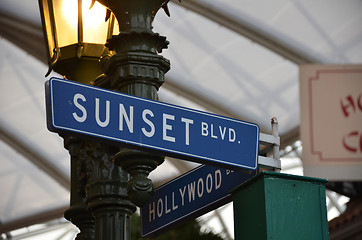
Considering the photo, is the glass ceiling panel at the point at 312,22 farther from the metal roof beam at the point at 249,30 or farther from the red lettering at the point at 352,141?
the red lettering at the point at 352,141

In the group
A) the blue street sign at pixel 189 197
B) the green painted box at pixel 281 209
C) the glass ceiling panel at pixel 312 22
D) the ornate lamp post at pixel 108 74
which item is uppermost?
the glass ceiling panel at pixel 312 22

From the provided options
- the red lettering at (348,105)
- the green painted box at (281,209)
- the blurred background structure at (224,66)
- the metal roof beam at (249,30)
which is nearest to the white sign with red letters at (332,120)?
the red lettering at (348,105)

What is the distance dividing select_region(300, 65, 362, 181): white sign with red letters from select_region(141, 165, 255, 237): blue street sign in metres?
8.50

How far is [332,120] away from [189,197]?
406 inches

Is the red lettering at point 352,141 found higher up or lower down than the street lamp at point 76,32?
higher up

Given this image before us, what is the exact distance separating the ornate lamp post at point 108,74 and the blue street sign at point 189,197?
18 centimetres

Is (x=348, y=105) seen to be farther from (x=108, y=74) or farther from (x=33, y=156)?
(x=33, y=156)

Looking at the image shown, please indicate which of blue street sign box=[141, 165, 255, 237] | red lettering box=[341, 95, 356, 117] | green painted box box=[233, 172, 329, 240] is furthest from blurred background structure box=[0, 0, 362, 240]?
green painted box box=[233, 172, 329, 240]

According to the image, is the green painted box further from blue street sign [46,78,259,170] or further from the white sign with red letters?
the white sign with red letters

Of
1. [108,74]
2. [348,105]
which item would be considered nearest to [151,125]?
[108,74]

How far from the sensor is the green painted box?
4.07 metres

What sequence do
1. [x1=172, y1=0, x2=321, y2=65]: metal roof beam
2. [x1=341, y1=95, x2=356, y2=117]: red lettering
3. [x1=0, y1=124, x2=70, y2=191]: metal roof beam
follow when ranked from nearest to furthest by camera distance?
[x1=341, y1=95, x2=356, y2=117]: red lettering, [x1=172, y1=0, x2=321, y2=65]: metal roof beam, [x1=0, y1=124, x2=70, y2=191]: metal roof beam

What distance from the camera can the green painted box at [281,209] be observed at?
407 cm

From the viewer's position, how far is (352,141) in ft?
47.8
